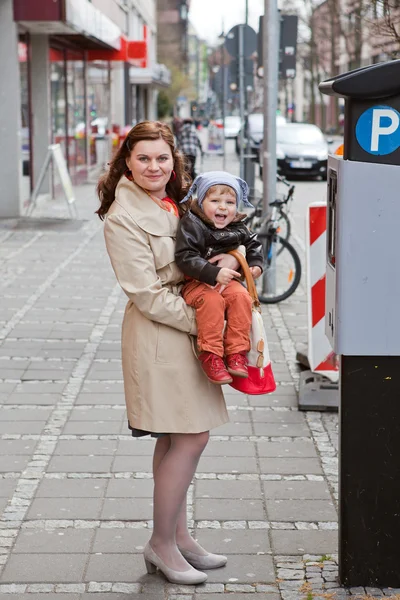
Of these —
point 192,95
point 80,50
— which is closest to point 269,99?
point 80,50

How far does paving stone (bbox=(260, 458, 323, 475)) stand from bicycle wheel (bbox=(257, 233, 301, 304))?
4.60 meters

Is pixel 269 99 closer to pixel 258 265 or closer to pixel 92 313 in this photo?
pixel 92 313

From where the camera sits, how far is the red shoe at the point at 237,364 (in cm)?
370

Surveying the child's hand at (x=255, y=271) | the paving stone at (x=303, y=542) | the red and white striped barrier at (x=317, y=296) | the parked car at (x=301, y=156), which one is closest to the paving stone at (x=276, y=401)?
the red and white striped barrier at (x=317, y=296)

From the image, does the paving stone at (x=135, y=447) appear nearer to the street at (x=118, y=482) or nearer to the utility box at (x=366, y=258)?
the street at (x=118, y=482)

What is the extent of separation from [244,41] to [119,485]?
14.3 metres

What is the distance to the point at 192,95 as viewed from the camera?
369 ft

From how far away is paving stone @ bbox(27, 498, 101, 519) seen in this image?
462 cm

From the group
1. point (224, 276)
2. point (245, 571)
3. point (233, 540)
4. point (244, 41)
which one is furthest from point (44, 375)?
point (244, 41)

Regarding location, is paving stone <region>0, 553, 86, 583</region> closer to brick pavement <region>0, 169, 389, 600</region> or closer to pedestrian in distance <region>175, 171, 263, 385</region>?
brick pavement <region>0, 169, 389, 600</region>

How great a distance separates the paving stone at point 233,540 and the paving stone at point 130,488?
0.51 m

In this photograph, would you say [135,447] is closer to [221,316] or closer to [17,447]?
[17,447]

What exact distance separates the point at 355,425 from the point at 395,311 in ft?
1.37

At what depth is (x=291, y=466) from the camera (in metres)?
5.32
